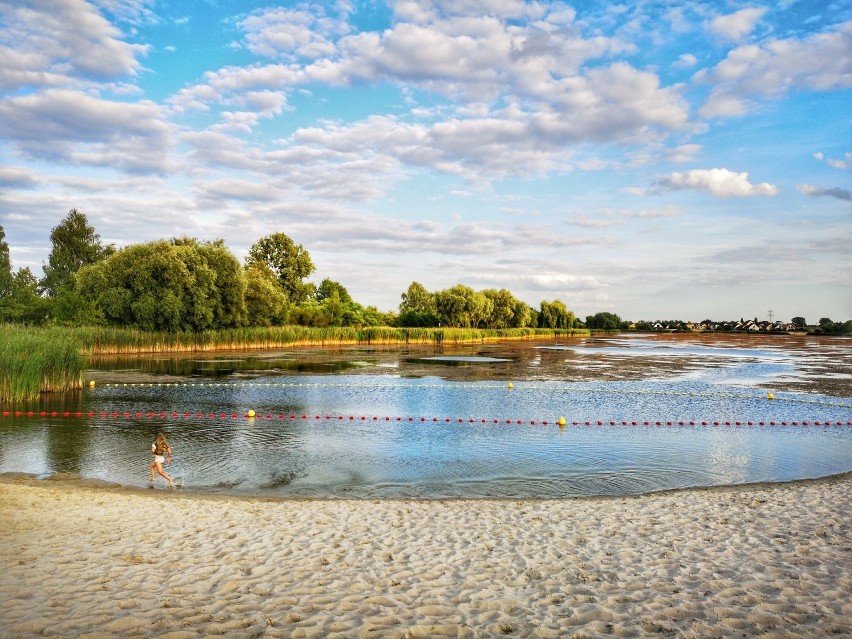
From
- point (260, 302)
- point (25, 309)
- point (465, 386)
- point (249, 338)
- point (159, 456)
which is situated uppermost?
point (260, 302)

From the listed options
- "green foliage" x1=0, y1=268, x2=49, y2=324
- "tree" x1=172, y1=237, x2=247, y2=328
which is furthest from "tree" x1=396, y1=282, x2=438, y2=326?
"green foliage" x1=0, y1=268, x2=49, y2=324

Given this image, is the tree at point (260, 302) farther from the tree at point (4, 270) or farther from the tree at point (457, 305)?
the tree at point (457, 305)

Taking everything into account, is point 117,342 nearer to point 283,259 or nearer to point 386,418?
point 386,418

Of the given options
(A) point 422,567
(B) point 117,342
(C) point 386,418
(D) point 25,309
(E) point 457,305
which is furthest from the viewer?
(E) point 457,305

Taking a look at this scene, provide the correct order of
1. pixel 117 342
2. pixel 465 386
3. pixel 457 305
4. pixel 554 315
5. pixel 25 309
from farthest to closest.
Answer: pixel 554 315
pixel 457 305
pixel 25 309
pixel 117 342
pixel 465 386

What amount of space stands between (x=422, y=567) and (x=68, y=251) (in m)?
101

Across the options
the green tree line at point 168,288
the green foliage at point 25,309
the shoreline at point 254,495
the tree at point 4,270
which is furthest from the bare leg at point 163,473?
the tree at point 4,270

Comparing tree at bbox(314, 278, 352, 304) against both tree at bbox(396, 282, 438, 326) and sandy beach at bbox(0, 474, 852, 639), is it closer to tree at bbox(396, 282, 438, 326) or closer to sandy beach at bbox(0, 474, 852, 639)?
tree at bbox(396, 282, 438, 326)

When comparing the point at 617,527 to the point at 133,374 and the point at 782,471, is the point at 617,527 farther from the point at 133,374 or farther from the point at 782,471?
the point at 133,374

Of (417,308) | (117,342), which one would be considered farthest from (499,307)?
(117,342)

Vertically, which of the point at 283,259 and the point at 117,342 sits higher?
the point at 283,259

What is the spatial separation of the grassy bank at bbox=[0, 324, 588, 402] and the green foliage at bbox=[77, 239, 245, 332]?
1.92 metres

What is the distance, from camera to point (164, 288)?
5962cm

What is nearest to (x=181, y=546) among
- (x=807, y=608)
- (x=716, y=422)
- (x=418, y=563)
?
(x=418, y=563)
